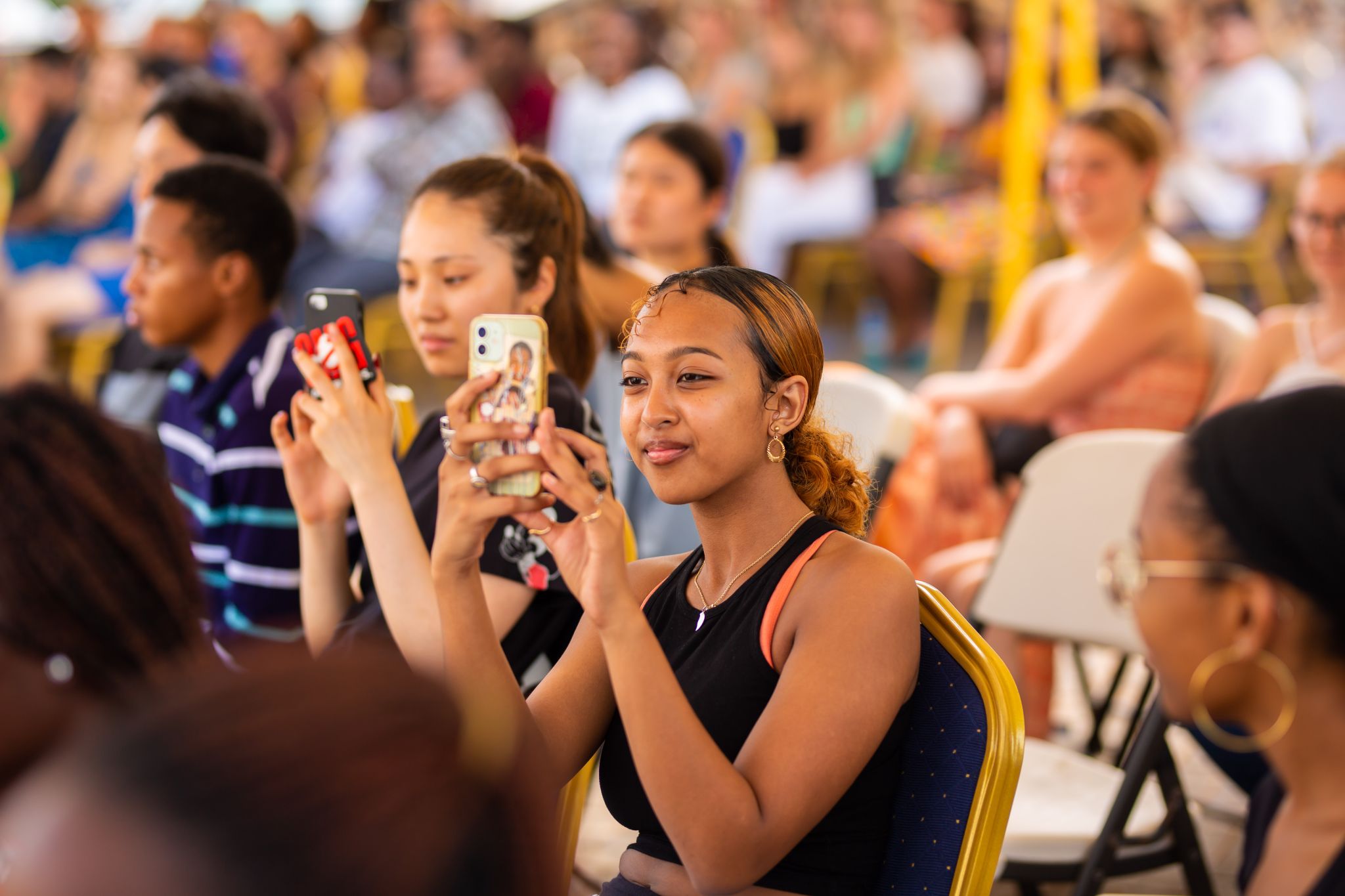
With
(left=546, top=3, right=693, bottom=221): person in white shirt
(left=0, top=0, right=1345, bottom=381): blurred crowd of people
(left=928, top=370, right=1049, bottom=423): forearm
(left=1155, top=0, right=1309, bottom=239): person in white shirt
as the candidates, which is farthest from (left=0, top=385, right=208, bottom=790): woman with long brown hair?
(left=1155, top=0, right=1309, bottom=239): person in white shirt

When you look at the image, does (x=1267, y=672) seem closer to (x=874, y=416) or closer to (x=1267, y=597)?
(x=1267, y=597)

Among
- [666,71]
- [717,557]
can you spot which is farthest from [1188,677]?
[666,71]

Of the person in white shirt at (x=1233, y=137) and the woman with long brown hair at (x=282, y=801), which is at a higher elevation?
the person in white shirt at (x=1233, y=137)

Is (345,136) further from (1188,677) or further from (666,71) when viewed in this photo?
(1188,677)

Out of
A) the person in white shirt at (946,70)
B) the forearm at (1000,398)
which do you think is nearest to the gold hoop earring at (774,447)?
the forearm at (1000,398)

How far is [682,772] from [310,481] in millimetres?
877

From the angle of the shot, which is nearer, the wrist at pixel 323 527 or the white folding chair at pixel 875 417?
the wrist at pixel 323 527

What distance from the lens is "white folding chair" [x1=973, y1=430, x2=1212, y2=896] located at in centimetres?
196

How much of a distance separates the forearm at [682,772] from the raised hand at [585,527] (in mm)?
29

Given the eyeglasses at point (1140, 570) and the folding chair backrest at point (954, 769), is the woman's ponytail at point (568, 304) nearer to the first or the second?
the folding chair backrest at point (954, 769)

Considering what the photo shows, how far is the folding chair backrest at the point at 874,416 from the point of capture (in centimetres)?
277

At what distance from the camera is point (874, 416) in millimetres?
2812

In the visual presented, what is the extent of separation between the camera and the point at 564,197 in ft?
7.28

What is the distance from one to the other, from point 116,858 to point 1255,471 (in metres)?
0.82
